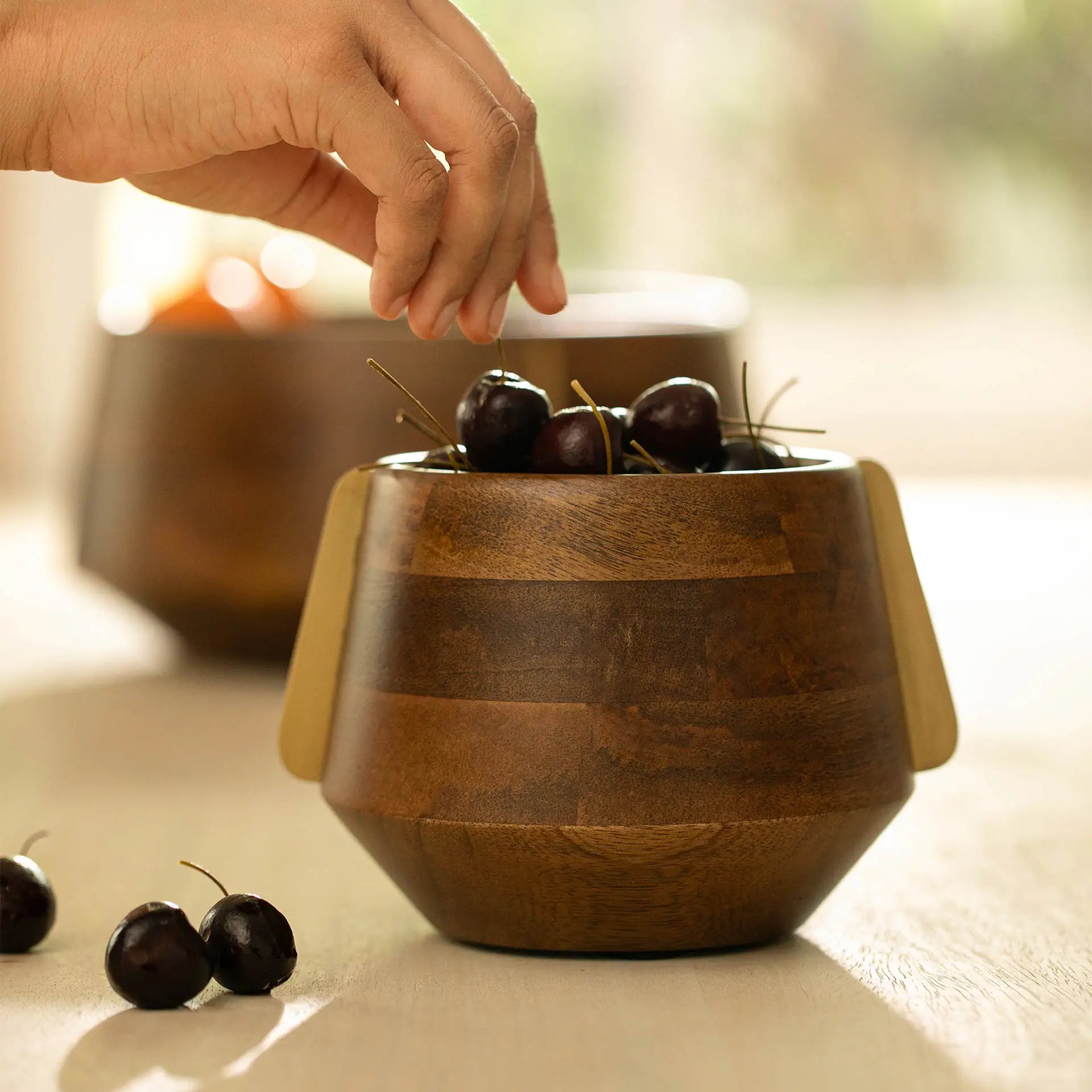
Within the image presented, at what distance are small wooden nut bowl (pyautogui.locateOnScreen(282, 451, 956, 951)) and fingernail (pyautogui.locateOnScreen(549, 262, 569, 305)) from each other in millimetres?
172

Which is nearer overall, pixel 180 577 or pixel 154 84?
pixel 154 84

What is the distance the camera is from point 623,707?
64cm

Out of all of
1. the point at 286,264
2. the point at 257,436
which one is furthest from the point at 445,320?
the point at 286,264

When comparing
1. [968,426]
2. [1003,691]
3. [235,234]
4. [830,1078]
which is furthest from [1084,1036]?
[235,234]

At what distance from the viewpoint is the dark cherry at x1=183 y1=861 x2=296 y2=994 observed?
2.15 feet

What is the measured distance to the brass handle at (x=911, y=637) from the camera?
29.0 inches

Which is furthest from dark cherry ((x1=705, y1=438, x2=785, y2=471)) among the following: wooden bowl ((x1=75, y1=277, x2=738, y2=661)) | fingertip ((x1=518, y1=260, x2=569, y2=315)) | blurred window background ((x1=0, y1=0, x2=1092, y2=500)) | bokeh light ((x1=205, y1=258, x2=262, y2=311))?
blurred window background ((x1=0, y1=0, x2=1092, y2=500))

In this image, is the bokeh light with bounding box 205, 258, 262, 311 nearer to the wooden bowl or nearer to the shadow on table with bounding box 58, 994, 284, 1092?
the wooden bowl

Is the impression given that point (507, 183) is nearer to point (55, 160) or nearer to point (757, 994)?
point (55, 160)

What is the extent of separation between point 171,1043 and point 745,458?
34cm

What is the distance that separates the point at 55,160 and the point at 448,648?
32 cm

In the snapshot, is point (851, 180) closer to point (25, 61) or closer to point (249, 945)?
point (25, 61)

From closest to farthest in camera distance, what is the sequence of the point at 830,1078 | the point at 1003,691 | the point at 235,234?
the point at 830,1078, the point at 1003,691, the point at 235,234

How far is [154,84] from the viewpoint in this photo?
735mm
